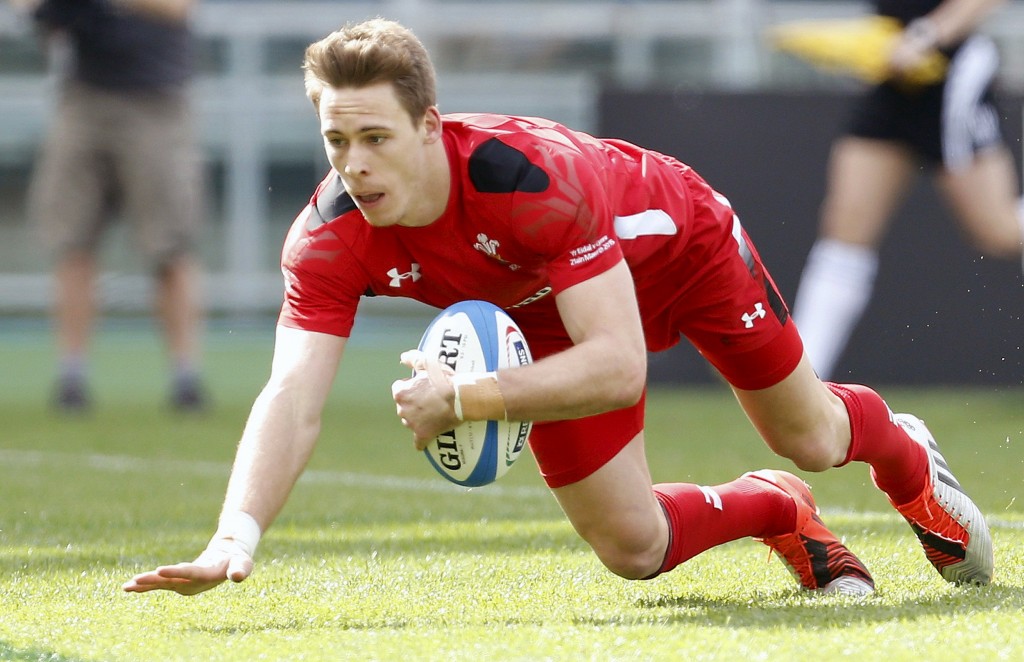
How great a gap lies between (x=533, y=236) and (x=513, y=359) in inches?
10.2

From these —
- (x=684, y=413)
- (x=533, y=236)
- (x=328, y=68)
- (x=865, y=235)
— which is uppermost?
(x=328, y=68)

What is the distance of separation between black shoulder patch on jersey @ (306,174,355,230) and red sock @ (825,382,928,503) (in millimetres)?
1366

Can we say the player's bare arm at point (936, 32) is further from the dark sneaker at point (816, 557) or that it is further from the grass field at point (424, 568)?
the dark sneaker at point (816, 557)

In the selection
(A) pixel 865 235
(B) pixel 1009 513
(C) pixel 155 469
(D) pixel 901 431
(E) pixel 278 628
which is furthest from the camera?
(A) pixel 865 235

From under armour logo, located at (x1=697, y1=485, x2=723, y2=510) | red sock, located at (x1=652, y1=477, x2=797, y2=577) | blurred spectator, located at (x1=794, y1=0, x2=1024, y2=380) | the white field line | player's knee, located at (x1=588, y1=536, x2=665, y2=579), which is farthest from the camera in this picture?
blurred spectator, located at (x1=794, y1=0, x2=1024, y2=380)

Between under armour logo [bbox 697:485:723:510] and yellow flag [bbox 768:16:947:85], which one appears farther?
yellow flag [bbox 768:16:947:85]

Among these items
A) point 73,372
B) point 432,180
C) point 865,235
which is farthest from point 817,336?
point 432,180

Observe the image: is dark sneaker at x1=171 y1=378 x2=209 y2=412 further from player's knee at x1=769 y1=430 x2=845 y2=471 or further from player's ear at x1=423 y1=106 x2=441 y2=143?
player's ear at x1=423 y1=106 x2=441 y2=143

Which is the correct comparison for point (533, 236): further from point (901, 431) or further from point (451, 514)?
point (451, 514)

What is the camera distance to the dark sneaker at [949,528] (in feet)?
12.9

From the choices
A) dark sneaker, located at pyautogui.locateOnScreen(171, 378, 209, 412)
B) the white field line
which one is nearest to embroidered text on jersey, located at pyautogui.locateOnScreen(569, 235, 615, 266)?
the white field line

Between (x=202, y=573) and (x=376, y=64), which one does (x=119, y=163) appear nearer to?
(x=376, y=64)

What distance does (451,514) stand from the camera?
5367 mm

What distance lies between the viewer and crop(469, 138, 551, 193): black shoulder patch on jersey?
352cm
